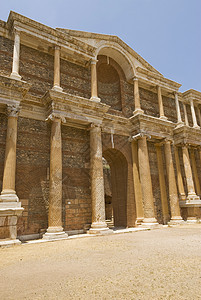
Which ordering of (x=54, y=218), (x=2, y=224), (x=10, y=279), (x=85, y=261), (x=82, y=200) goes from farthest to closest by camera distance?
(x=82, y=200)
(x=54, y=218)
(x=2, y=224)
(x=85, y=261)
(x=10, y=279)

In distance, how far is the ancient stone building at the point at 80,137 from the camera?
1032 centimetres

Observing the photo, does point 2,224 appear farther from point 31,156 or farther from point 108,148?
point 108,148

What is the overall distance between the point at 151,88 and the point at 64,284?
17022 millimetres

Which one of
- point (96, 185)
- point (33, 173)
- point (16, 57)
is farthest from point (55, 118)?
point (96, 185)

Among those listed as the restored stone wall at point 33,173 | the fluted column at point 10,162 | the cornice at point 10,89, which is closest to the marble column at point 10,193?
the fluted column at point 10,162

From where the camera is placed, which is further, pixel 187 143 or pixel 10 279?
pixel 187 143

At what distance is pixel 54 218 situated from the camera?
10.0 meters

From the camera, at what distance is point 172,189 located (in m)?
→ 15.3

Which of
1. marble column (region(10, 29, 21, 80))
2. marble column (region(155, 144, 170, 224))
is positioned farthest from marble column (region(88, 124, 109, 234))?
marble column (region(155, 144, 170, 224))

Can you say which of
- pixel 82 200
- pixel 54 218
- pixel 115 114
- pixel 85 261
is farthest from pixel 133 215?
pixel 85 261

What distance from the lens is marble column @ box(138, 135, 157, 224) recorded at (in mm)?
13353

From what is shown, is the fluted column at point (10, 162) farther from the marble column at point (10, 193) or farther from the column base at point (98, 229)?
the column base at point (98, 229)

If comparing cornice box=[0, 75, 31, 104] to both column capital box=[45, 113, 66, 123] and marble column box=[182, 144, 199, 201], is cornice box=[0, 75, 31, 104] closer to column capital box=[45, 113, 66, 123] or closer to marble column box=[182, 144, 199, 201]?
column capital box=[45, 113, 66, 123]

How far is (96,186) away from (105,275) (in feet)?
25.3
